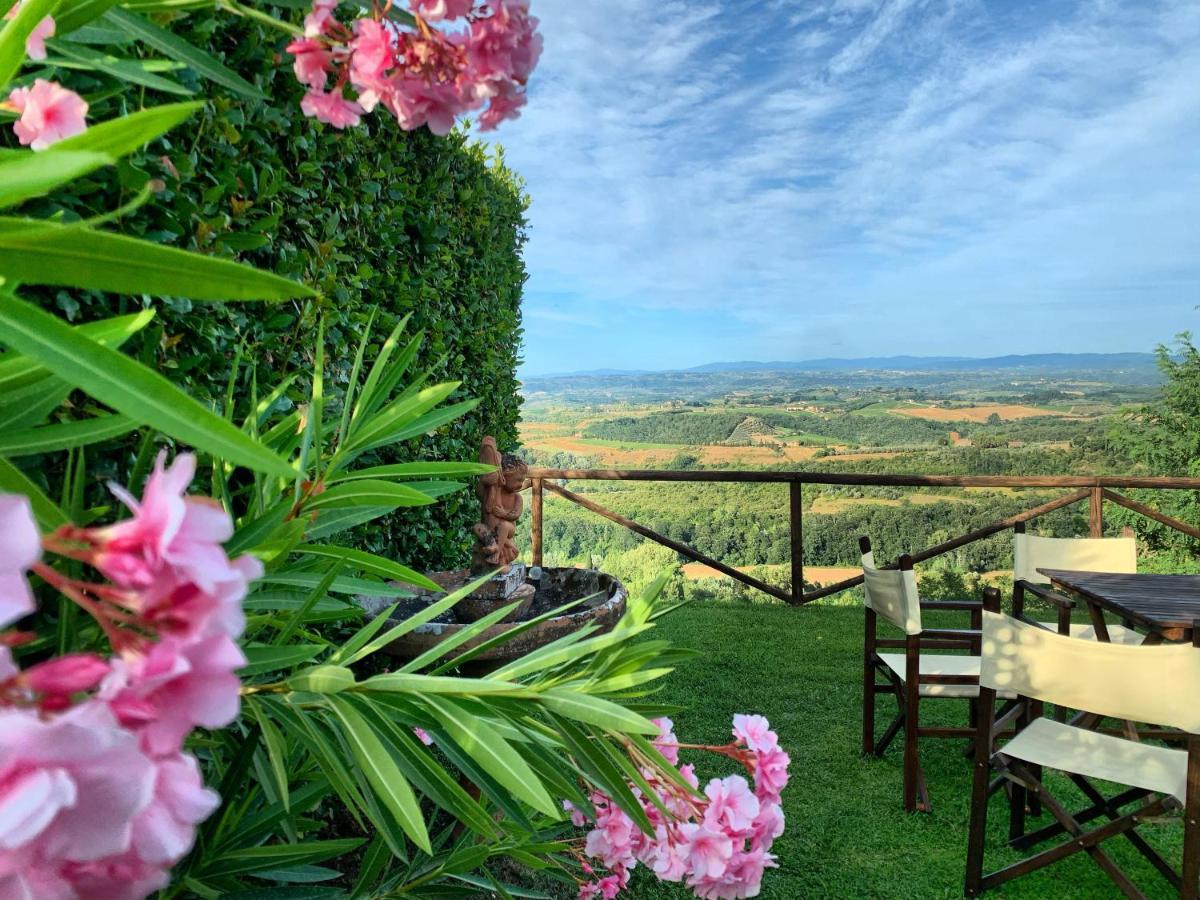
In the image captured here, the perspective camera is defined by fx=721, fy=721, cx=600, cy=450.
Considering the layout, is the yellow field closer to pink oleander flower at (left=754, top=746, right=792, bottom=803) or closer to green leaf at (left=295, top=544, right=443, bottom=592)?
pink oleander flower at (left=754, top=746, right=792, bottom=803)

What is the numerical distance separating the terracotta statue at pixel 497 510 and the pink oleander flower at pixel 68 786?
235cm

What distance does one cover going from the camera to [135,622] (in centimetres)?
21

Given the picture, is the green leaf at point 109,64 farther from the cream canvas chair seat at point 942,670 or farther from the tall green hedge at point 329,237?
the cream canvas chair seat at point 942,670

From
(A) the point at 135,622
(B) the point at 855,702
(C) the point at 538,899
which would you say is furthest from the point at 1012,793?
(A) the point at 135,622

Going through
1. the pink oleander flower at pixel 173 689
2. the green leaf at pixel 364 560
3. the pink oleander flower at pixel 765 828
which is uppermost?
the pink oleander flower at pixel 173 689

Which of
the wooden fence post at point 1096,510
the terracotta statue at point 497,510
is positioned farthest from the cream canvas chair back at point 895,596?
the wooden fence post at point 1096,510

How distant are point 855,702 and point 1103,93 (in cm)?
1146

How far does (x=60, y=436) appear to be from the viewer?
0.53 meters

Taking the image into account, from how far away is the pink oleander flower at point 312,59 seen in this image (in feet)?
2.45

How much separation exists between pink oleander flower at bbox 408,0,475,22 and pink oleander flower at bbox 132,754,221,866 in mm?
671

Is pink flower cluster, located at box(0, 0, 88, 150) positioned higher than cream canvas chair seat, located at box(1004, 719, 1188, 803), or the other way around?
pink flower cluster, located at box(0, 0, 88, 150)

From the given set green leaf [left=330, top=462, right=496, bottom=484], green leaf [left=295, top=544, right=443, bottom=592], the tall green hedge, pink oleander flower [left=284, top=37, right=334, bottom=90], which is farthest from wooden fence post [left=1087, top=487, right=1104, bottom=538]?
pink oleander flower [left=284, top=37, right=334, bottom=90]

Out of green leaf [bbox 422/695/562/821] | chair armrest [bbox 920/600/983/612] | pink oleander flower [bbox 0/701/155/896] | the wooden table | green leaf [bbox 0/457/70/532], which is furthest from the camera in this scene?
chair armrest [bbox 920/600/983/612]

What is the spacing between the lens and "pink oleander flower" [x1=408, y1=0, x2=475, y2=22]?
2.20ft
